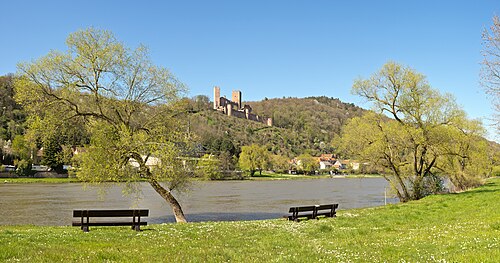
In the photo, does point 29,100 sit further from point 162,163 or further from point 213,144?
point 213,144

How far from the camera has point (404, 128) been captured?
3275 centimetres

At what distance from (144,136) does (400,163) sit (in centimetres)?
2201

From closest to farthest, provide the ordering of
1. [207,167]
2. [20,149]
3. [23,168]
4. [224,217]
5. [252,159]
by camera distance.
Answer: [207,167] < [224,217] < [23,168] < [20,149] < [252,159]

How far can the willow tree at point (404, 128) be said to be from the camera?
32719 millimetres

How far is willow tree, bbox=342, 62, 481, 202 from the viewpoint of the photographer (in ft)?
107

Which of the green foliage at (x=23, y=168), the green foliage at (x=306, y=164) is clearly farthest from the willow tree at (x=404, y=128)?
the green foliage at (x=306, y=164)

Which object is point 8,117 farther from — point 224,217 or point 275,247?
point 275,247

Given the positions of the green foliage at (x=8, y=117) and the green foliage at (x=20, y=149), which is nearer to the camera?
the green foliage at (x=20, y=149)

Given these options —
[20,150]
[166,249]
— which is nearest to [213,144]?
[20,150]

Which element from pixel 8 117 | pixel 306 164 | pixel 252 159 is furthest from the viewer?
Answer: pixel 306 164

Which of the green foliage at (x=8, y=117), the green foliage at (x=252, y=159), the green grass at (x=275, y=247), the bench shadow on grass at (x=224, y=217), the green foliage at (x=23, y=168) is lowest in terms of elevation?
the bench shadow on grass at (x=224, y=217)

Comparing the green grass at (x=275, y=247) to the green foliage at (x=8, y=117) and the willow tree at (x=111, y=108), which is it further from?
the green foliage at (x=8, y=117)

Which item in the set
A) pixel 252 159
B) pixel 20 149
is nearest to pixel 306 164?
pixel 252 159

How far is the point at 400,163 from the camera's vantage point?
3456cm
